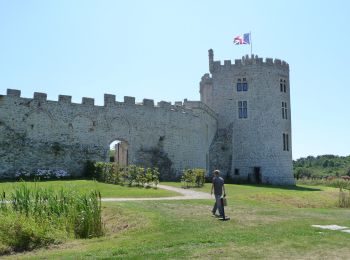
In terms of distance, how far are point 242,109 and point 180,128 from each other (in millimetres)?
7429

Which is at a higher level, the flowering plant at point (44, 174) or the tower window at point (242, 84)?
the tower window at point (242, 84)

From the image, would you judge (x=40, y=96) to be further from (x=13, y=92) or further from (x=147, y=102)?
(x=147, y=102)

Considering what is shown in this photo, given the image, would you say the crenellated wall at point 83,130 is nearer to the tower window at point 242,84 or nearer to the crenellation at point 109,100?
the crenellation at point 109,100

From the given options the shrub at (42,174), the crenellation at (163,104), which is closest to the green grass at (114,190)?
the shrub at (42,174)

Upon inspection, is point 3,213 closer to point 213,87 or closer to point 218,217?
point 218,217

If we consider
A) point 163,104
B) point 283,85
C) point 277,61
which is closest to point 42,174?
point 163,104

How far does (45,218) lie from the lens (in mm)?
12219

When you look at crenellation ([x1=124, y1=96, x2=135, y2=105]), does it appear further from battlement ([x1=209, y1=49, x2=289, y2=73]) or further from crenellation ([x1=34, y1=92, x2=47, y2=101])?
battlement ([x1=209, y1=49, x2=289, y2=73])

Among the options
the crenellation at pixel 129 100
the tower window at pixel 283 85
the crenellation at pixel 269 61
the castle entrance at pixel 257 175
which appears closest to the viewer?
the crenellation at pixel 129 100

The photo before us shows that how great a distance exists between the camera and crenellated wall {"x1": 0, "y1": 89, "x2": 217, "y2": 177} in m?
26.9

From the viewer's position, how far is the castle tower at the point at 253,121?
38781 mm

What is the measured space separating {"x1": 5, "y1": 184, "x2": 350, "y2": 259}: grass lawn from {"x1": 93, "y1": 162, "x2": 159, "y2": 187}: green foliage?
988 centimetres

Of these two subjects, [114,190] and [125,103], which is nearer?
[114,190]

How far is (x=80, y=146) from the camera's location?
2936 centimetres
